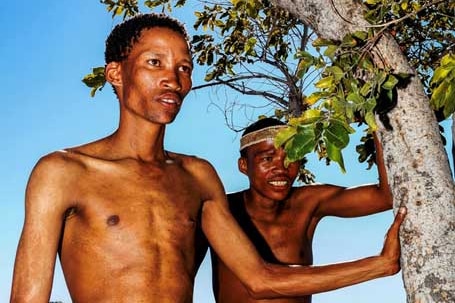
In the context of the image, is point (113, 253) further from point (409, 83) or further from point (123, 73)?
point (409, 83)

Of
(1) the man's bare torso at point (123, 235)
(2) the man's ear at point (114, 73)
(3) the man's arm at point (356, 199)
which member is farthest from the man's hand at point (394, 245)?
(2) the man's ear at point (114, 73)

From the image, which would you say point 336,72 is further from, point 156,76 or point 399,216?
point 156,76

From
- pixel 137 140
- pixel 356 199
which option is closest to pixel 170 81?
pixel 137 140

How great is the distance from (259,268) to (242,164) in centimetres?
165

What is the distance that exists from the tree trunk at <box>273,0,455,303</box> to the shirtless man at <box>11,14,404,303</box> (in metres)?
0.12

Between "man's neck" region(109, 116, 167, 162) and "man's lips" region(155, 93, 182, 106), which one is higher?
"man's lips" region(155, 93, 182, 106)

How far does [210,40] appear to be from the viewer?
654 cm

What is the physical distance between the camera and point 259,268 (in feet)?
10.8

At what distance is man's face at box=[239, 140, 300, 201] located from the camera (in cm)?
452

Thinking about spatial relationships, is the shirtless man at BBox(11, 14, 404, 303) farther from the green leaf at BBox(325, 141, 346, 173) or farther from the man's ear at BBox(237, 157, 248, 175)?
the man's ear at BBox(237, 157, 248, 175)

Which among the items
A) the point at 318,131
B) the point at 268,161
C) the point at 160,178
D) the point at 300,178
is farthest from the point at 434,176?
the point at 300,178

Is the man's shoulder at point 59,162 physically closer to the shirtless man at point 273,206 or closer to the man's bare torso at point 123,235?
the man's bare torso at point 123,235

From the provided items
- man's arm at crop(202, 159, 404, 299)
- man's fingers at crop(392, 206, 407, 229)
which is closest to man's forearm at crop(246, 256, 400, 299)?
man's arm at crop(202, 159, 404, 299)

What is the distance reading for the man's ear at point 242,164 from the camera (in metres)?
4.81
